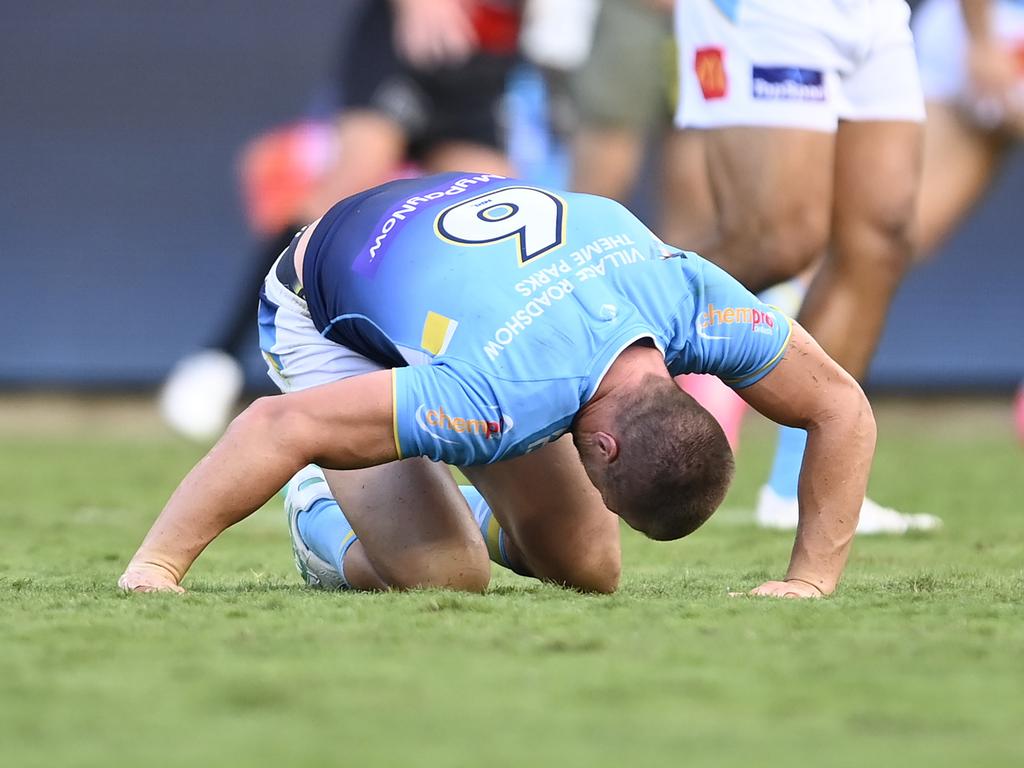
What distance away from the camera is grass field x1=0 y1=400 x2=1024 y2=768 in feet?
6.24

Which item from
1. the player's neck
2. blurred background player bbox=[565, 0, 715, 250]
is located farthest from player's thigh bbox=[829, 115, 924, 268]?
blurred background player bbox=[565, 0, 715, 250]

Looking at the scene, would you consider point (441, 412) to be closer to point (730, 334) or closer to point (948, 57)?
point (730, 334)

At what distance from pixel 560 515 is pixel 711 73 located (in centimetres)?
150

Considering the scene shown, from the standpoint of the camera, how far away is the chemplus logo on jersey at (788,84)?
4266 mm

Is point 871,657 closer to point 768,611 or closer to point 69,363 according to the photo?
point 768,611

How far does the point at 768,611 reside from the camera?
2.85 metres

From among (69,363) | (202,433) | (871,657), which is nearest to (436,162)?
(202,433)

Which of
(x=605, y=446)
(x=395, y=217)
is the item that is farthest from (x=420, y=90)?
(x=605, y=446)

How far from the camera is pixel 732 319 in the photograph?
3023 mm

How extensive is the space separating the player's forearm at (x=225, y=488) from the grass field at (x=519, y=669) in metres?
0.09

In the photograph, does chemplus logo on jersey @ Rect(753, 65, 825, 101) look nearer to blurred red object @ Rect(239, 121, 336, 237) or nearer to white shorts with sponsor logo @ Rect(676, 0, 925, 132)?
white shorts with sponsor logo @ Rect(676, 0, 925, 132)

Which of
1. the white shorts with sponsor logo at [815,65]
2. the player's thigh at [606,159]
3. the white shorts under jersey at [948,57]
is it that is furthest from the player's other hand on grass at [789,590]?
the player's thigh at [606,159]

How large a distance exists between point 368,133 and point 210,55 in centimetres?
241

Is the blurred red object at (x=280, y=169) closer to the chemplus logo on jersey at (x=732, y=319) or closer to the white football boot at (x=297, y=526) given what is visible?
the white football boot at (x=297, y=526)
